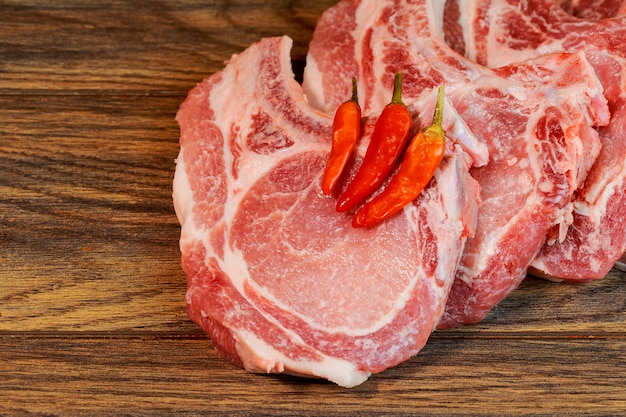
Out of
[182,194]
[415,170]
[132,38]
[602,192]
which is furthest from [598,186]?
[132,38]

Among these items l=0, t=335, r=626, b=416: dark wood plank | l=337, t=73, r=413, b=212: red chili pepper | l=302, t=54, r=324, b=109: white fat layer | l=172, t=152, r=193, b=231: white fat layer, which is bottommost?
l=0, t=335, r=626, b=416: dark wood plank

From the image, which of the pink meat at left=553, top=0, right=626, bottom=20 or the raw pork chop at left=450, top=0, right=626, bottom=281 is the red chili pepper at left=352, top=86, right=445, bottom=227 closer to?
the raw pork chop at left=450, top=0, right=626, bottom=281

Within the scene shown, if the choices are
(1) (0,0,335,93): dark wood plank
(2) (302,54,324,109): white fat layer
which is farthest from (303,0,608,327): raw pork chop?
(1) (0,0,335,93): dark wood plank

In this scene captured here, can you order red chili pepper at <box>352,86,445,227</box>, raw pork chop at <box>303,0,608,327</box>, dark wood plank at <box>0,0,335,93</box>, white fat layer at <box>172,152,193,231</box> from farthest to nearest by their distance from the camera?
1. dark wood plank at <box>0,0,335,93</box>
2. white fat layer at <box>172,152,193,231</box>
3. raw pork chop at <box>303,0,608,327</box>
4. red chili pepper at <box>352,86,445,227</box>

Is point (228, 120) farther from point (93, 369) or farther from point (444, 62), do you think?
point (93, 369)

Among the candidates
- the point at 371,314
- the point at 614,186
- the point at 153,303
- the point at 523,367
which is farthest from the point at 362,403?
the point at 614,186

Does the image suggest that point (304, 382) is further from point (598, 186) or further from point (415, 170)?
point (598, 186)
